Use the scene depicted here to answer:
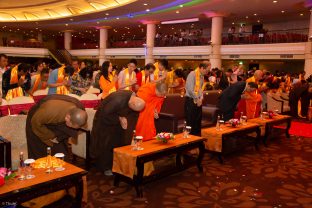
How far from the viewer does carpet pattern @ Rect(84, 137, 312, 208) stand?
141 inches

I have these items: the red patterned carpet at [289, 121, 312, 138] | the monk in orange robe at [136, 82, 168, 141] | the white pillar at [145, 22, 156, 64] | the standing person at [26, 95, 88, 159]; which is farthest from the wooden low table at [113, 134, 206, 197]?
the white pillar at [145, 22, 156, 64]

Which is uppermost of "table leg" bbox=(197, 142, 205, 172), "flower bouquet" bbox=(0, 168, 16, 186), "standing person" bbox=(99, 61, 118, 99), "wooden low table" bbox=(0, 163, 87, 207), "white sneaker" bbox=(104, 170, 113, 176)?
"standing person" bbox=(99, 61, 118, 99)

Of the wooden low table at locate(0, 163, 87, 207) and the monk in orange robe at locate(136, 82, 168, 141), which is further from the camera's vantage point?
the monk in orange robe at locate(136, 82, 168, 141)

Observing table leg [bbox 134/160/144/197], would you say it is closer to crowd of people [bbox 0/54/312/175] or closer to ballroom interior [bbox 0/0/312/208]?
ballroom interior [bbox 0/0/312/208]

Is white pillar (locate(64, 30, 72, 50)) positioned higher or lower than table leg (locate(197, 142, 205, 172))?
higher

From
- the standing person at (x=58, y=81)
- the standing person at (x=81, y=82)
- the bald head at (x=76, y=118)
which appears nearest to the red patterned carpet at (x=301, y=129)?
the standing person at (x=81, y=82)

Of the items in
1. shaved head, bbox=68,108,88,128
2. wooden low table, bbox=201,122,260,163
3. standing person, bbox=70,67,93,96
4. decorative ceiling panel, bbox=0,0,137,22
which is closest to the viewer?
shaved head, bbox=68,108,88,128

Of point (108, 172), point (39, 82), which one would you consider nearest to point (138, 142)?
point (108, 172)

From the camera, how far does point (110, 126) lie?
4.08m

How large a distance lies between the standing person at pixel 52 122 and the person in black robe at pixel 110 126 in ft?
2.33

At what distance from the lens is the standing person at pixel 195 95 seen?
5.63 metres

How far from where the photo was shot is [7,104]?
4.75 meters

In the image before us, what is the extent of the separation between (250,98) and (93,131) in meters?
4.06

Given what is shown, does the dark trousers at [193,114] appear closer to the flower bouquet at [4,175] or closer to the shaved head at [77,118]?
the shaved head at [77,118]
